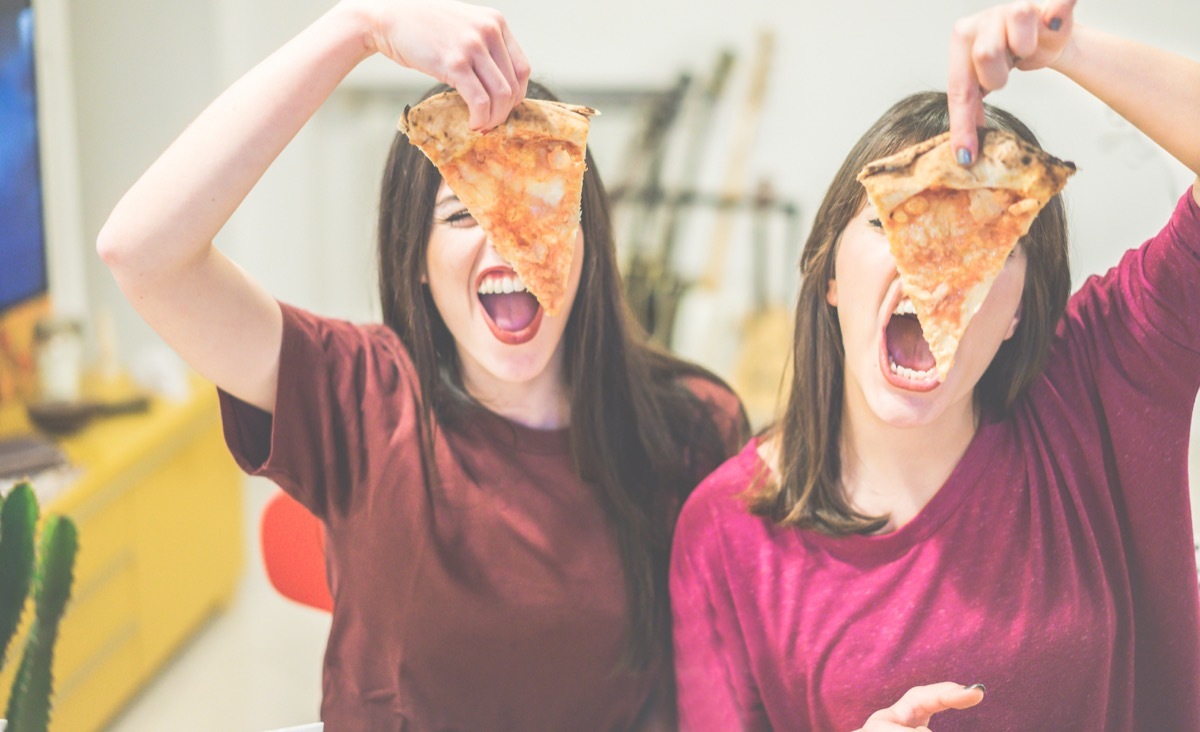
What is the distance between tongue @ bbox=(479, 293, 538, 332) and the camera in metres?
1.16

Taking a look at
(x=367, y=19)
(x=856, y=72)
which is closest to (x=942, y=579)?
(x=367, y=19)

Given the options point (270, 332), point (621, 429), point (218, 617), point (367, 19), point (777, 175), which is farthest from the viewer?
point (777, 175)

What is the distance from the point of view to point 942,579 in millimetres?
1047

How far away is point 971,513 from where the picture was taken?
1.06m

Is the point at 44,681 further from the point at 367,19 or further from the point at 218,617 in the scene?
the point at 218,617

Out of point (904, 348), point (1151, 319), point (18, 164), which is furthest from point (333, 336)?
point (18, 164)

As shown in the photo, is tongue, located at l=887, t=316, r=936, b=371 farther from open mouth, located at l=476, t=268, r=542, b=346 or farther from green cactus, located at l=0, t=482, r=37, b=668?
green cactus, located at l=0, t=482, r=37, b=668

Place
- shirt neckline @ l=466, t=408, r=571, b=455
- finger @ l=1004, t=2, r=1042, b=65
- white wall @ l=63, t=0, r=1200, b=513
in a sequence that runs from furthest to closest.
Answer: white wall @ l=63, t=0, r=1200, b=513, shirt neckline @ l=466, t=408, r=571, b=455, finger @ l=1004, t=2, r=1042, b=65

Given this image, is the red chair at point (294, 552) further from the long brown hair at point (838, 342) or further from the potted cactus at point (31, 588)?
the long brown hair at point (838, 342)

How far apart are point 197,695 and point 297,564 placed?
57 centimetres

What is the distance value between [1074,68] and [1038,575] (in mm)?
473

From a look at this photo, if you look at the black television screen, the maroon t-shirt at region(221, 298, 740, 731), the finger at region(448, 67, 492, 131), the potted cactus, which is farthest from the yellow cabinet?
the finger at region(448, 67, 492, 131)

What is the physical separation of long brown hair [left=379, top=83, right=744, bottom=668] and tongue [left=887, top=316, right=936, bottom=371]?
0.29 meters

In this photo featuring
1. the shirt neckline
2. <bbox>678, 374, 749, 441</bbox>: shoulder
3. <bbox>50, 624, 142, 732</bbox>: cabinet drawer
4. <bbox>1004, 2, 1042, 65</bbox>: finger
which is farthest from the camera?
<bbox>50, 624, 142, 732</bbox>: cabinet drawer
